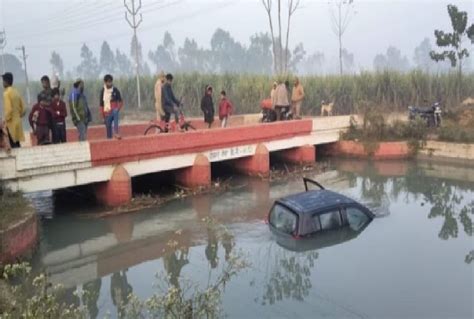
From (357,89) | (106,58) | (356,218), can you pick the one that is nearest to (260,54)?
(106,58)

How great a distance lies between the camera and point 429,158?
18391 mm

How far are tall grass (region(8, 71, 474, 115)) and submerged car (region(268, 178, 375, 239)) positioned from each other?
46.5 feet

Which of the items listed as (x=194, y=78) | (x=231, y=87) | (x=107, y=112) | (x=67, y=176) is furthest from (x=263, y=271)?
(x=194, y=78)

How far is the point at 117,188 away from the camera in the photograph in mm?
12711

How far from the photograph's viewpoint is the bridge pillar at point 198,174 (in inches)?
571

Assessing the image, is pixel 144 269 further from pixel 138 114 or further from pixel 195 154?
pixel 138 114

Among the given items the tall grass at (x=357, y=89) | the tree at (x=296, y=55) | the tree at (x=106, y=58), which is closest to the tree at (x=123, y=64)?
the tree at (x=106, y=58)

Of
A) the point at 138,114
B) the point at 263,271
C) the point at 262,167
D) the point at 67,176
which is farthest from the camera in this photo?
the point at 138,114

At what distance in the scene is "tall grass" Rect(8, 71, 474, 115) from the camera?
995 inches

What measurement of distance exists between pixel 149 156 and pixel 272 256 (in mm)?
5041

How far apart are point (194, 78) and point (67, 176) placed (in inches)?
786

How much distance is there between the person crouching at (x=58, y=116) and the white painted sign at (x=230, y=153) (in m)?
4.19

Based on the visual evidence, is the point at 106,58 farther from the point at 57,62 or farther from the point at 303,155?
the point at 303,155

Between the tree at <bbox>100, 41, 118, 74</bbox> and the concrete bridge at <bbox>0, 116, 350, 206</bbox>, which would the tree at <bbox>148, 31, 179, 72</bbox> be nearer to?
the tree at <bbox>100, 41, 118, 74</bbox>
